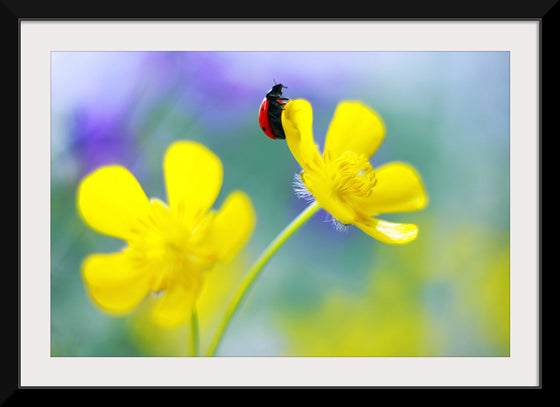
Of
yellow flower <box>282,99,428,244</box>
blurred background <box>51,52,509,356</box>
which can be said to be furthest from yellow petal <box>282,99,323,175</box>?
blurred background <box>51,52,509,356</box>

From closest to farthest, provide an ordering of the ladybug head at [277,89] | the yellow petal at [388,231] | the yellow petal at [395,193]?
the yellow petal at [388,231]
the yellow petal at [395,193]
the ladybug head at [277,89]

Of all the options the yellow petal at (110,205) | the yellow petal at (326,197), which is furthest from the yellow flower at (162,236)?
the yellow petal at (326,197)

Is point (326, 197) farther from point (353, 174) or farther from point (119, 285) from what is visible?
point (119, 285)

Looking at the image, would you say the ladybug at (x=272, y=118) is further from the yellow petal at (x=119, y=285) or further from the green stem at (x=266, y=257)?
the yellow petal at (x=119, y=285)

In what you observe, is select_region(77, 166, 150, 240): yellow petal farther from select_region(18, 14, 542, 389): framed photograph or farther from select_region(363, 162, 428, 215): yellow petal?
select_region(363, 162, 428, 215): yellow petal

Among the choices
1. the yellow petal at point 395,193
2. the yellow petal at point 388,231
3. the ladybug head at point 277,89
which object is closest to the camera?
the yellow petal at point 388,231
